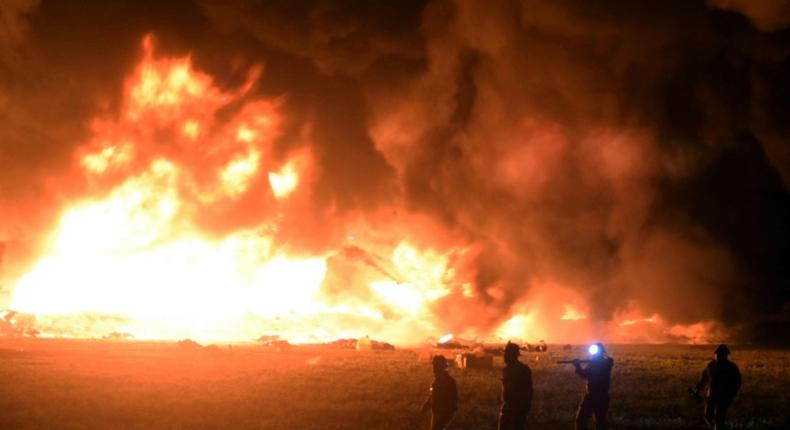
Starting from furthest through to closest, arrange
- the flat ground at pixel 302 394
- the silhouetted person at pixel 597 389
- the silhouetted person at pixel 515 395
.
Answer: the flat ground at pixel 302 394, the silhouetted person at pixel 597 389, the silhouetted person at pixel 515 395

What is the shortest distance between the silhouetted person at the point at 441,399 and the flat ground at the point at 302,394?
2941 mm

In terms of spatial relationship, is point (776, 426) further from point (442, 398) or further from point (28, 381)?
point (28, 381)

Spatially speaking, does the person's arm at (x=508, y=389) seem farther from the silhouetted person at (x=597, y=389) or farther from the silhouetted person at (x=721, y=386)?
the silhouetted person at (x=721, y=386)

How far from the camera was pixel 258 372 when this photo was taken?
30.6m

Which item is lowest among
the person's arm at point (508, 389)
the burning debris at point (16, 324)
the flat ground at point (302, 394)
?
the flat ground at point (302, 394)

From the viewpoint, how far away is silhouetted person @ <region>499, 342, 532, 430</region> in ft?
44.3

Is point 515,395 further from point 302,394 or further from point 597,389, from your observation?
point 302,394

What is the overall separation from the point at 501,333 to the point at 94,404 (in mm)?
51059

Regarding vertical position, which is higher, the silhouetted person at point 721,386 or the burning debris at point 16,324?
the burning debris at point 16,324

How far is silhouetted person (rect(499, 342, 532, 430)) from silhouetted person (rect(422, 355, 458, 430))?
4.06ft

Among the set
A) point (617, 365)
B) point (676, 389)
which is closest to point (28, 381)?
point (676, 389)

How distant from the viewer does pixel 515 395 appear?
532 inches

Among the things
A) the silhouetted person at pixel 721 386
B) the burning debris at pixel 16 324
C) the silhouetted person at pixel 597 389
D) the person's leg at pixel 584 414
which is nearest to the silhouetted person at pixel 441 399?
the person's leg at pixel 584 414

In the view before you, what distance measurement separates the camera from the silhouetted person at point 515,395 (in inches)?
532
